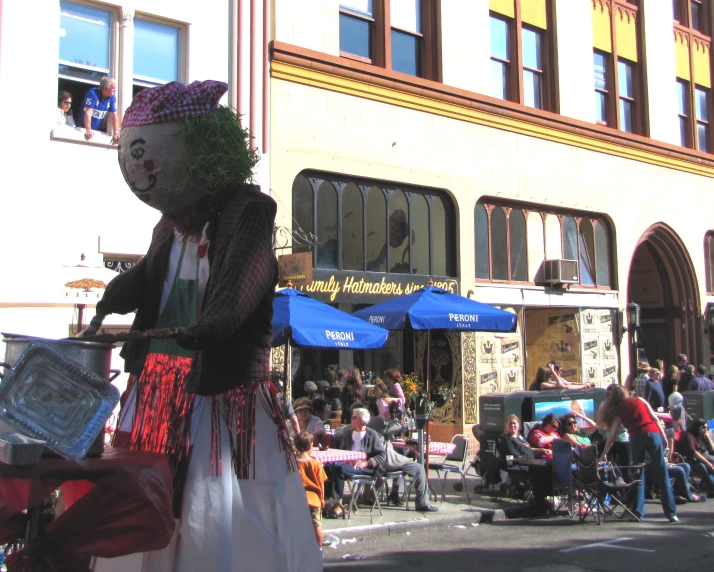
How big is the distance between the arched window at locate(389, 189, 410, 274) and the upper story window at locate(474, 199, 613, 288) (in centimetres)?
190

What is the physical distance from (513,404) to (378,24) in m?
8.05

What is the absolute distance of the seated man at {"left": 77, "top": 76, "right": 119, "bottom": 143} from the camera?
40.8 feet

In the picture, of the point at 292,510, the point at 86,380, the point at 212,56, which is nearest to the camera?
the point at 86,380

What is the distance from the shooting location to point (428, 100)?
1705 cm

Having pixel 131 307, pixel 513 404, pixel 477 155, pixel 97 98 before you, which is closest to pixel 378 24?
pixel 477 155

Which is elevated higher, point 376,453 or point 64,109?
point 64,109

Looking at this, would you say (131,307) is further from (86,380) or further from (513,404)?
(513,404)

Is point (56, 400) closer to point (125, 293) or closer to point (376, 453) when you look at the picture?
point (125, 293)

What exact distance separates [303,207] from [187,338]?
12.5 meters

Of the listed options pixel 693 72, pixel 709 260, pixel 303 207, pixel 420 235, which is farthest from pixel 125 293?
pixel 693 72

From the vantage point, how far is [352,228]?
16.0m

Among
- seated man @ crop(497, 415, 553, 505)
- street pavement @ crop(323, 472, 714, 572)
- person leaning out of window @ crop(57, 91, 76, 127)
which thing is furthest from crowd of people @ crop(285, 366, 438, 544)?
person leaning out of window @ crop(57, 91, 76, 127)

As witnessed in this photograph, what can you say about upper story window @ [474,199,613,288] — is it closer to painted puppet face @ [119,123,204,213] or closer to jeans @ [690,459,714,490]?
jeans @ [690,459,714,490]

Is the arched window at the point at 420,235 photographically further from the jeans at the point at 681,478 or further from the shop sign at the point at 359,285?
the jeans at the point at 681,478
